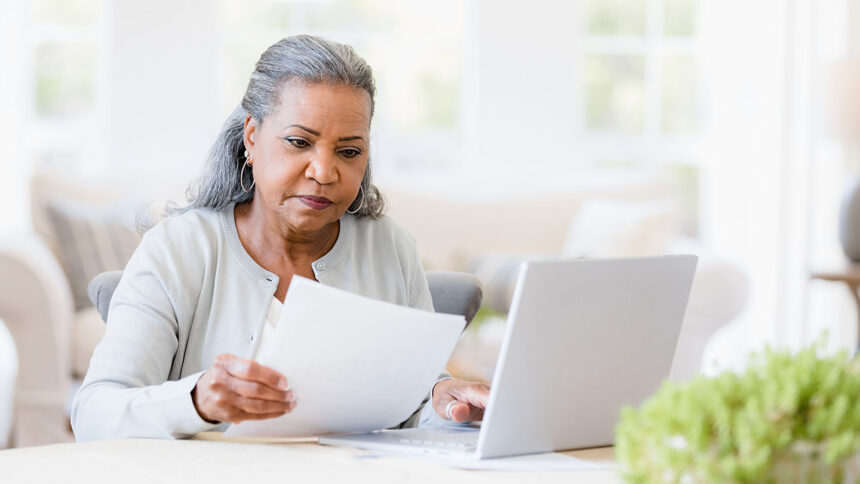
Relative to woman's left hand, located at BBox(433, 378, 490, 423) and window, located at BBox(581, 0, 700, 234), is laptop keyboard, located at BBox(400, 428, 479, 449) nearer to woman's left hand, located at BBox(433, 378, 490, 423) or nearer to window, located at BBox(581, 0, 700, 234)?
woman's left hand, located at BBox(433, 378, 490, 423)

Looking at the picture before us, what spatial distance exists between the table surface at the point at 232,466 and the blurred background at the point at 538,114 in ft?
9.19

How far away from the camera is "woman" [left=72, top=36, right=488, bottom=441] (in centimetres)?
144

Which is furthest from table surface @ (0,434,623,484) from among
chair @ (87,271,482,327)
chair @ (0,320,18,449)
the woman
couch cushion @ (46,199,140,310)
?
couch cushion @ (46,199,140,310)

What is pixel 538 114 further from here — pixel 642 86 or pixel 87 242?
pixel 87 242

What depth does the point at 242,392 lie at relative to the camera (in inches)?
45.8

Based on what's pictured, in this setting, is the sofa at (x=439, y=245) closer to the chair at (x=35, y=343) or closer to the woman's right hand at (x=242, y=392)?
the chair at (x=35, y=343)

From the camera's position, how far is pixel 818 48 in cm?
505

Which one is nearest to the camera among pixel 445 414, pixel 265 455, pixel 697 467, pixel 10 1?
pixel 697 467

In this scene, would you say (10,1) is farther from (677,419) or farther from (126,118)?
(677,419)

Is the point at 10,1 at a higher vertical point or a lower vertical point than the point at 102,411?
higher

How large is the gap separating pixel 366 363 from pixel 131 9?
3721mm

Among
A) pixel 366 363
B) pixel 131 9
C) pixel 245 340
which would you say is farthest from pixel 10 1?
pixel 366 363

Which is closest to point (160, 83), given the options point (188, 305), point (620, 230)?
point (620, 230)

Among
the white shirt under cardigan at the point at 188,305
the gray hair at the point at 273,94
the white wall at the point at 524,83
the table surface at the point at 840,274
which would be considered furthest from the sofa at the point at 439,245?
the gray hair at the point at 273,94
